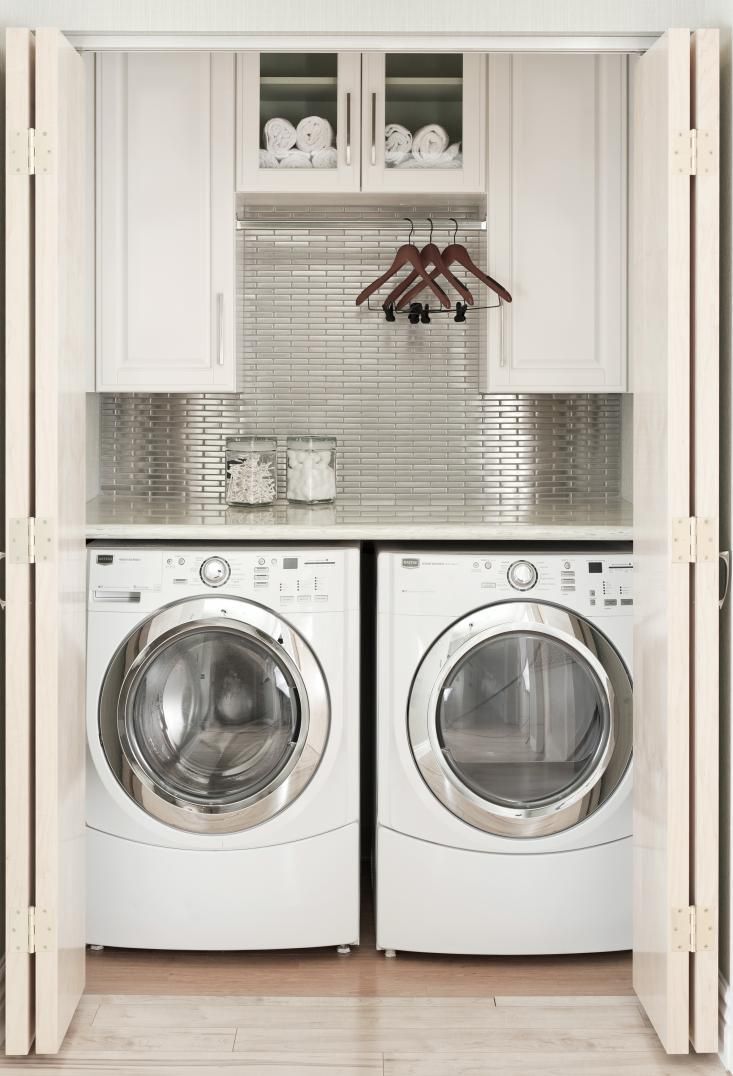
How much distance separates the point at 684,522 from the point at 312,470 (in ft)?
3.87

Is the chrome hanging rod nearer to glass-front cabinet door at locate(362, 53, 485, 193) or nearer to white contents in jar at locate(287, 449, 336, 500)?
glass-front cabinet door at locate(362, 53, 485, 193)

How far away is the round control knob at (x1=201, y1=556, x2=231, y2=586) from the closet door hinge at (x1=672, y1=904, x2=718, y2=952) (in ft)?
4.00

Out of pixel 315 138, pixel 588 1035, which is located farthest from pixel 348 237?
pixel 588 1035

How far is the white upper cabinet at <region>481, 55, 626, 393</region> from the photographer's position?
9.25 ft

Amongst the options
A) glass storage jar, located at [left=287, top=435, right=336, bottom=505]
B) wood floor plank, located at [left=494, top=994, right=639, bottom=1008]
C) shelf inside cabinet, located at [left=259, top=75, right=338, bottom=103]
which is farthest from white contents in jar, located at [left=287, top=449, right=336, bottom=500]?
wood floor plank, located at [left=494, top=994, right=639, bottom=1008]

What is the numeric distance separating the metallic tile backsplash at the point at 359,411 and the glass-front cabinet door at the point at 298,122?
1.06 feet

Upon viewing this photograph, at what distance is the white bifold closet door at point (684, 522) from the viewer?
1.96 meters

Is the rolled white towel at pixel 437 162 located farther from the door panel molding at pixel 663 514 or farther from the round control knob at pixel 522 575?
the round control knob at pixel 522 575

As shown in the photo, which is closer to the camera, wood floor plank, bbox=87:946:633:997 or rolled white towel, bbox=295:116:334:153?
wood floor plank, bbox=87:946:633:997

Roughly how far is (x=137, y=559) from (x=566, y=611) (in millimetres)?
1035

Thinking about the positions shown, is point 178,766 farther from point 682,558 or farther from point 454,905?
point 682,558

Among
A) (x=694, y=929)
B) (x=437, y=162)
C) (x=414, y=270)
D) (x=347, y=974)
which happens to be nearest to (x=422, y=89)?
(x=437, y=162)

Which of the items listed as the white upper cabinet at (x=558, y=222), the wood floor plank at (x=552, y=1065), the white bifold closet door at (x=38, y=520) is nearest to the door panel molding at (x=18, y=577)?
the white bifold closet door at (x=38, y=520)

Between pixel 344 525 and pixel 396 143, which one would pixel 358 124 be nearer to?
pixel 396 143
